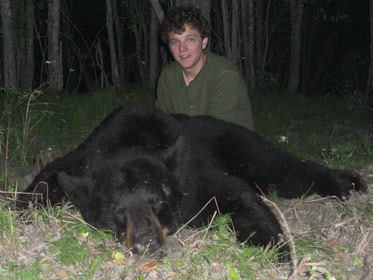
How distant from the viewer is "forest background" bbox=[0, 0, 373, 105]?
7703 mm

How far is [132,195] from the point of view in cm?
232

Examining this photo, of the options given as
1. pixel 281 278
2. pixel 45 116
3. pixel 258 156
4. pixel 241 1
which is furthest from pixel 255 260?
pixel 241 1

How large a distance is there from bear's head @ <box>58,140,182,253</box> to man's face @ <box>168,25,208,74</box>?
194 cm

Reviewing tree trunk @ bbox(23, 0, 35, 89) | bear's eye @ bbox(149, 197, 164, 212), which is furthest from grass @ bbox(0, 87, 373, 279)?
tree trunk @ bbox(23, 0, 35, 89)

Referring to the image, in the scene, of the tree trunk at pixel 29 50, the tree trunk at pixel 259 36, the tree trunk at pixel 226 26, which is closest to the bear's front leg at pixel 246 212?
the tree trunk at pixel 226 26

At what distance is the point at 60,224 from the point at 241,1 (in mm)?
7831

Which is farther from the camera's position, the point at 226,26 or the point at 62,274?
the point at 226,26

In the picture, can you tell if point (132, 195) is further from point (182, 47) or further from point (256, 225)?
point (182, 47)

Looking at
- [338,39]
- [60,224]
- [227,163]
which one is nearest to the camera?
[60,224]

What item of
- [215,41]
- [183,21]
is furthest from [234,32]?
[183,21]

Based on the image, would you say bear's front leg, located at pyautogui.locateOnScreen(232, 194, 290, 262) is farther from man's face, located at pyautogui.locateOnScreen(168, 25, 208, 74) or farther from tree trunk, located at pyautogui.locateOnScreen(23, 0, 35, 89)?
tree trunk, located at pyautogui.locateOnScreen(23, 0, 35, 89)

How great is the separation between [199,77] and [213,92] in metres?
0.25

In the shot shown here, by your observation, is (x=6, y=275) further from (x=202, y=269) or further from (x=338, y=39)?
(x=338, y=39)

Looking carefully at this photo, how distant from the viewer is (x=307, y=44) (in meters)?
18.1
